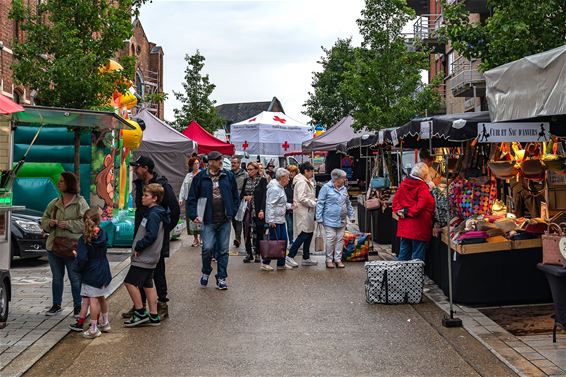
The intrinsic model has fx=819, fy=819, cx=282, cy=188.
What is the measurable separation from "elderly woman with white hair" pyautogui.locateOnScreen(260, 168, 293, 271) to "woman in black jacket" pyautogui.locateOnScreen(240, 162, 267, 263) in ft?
1.05

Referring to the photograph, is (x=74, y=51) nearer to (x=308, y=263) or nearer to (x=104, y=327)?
(x=308, y=263)

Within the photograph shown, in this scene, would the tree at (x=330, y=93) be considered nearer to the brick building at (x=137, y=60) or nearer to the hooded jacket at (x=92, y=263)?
the brick building at (x=137, y=60)

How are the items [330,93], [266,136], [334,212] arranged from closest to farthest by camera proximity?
[334,212], [266,136], [330,93]

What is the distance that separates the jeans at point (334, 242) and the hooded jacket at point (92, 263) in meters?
5.76

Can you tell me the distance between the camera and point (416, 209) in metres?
10.7

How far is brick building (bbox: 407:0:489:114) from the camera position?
32.5m

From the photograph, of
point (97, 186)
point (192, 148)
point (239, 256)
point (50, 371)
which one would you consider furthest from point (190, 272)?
point (192, 148)

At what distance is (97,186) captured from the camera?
16.3 meters

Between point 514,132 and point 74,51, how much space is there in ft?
34.0

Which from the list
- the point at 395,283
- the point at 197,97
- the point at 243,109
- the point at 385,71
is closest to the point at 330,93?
the point at 197,97

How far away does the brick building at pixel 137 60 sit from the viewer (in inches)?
861

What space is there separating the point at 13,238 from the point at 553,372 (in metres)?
9.33

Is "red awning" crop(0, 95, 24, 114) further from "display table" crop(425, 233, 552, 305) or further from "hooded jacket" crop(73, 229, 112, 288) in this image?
"display table" crop(425, 233, 552, 305)

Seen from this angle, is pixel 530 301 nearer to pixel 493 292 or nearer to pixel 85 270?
Result: pixel 493 292
